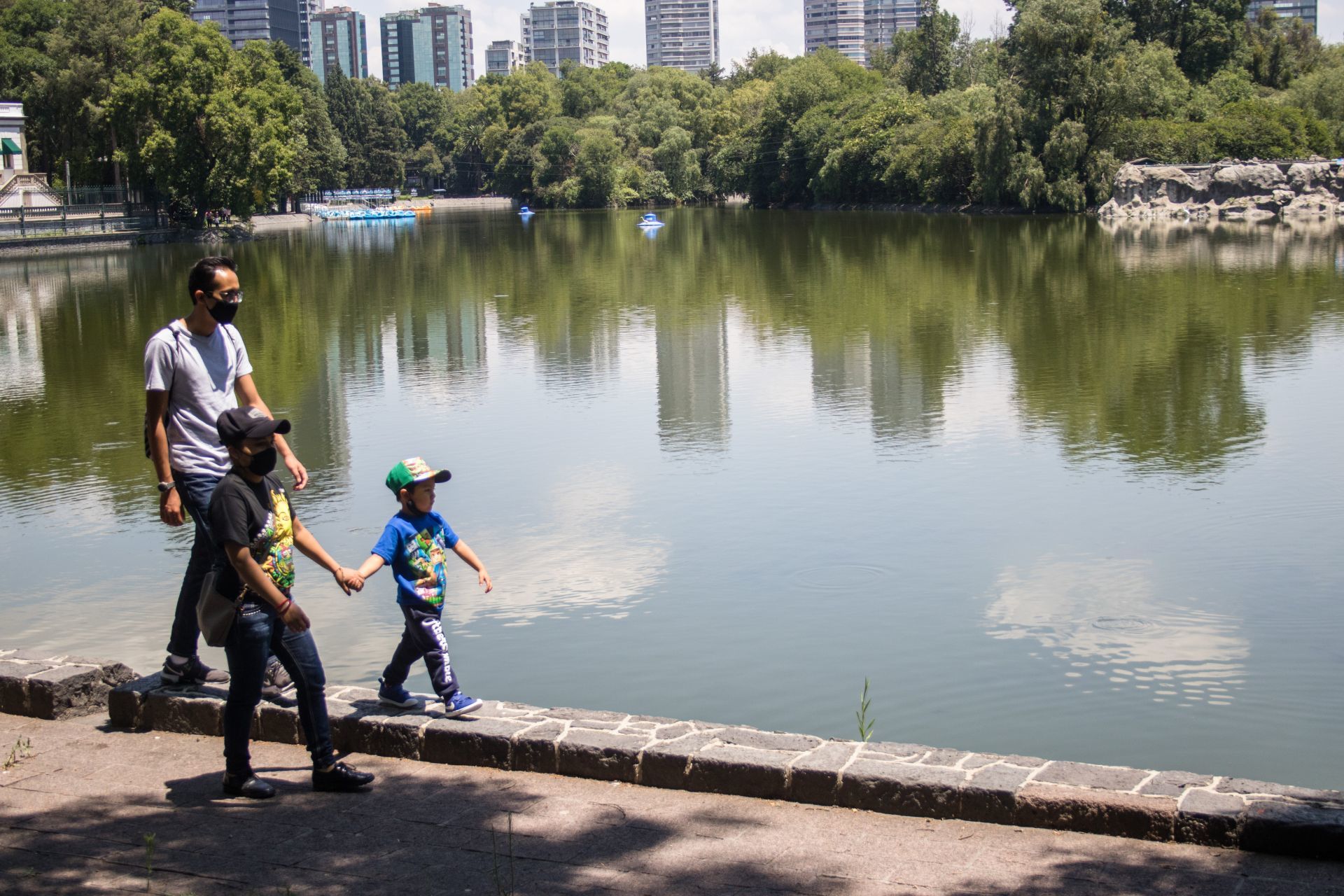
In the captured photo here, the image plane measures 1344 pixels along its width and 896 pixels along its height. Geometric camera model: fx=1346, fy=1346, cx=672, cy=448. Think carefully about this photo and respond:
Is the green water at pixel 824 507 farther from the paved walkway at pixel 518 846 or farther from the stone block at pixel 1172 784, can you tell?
the paved walkway at pixel 518 846

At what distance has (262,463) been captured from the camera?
17.1 feet

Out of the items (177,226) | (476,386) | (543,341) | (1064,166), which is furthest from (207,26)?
(476,386)

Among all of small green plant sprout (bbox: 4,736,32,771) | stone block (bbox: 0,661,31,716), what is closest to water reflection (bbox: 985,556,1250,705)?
small green plant sprout (bbox: 4,736,32,771)

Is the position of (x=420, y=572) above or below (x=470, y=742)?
above

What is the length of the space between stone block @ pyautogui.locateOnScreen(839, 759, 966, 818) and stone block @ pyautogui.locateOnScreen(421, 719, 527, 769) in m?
1.47

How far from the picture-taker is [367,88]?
132250mm

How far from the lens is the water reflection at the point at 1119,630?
7.65 meters

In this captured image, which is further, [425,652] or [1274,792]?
[425,652]

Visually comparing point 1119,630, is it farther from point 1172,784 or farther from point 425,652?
point 425,652

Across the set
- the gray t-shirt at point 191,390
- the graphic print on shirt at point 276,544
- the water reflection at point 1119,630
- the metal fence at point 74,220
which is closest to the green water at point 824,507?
the water reflection at point 1119,630

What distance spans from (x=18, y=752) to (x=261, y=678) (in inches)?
54.0

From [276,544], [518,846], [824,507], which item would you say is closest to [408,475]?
[276,544]

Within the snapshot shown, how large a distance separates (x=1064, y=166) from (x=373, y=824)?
2499 inches

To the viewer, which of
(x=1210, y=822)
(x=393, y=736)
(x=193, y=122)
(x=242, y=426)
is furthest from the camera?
(x=193, y=122)
